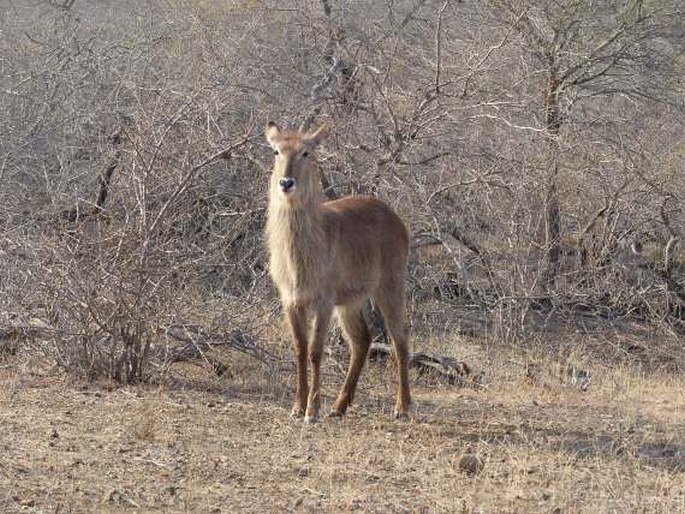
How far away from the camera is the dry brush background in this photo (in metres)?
8.75

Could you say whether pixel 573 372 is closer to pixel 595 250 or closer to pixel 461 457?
pixel 595 250

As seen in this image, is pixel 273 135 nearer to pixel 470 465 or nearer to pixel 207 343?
pixel 207 343

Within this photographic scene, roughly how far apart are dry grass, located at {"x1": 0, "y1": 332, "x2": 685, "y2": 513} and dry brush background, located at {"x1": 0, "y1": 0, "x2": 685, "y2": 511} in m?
0.09

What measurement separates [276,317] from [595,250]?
4.58m

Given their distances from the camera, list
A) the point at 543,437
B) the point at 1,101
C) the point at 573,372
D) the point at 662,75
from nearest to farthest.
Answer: the point at 543,437, the point at 573,372, the point at 1,101, the point at 662,75

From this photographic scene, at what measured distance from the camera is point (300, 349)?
26.4 ft

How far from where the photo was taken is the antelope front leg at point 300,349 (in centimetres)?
801

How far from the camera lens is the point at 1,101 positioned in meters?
12.2

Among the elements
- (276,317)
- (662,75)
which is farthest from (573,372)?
(662,75)

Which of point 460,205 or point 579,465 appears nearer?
point 579,465

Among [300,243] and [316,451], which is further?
[300,243]

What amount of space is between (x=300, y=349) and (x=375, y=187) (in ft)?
9.57

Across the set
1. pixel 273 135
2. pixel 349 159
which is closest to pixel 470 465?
pixel 273 135

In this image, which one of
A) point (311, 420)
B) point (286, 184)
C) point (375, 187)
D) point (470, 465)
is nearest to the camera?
point (470, 465)
